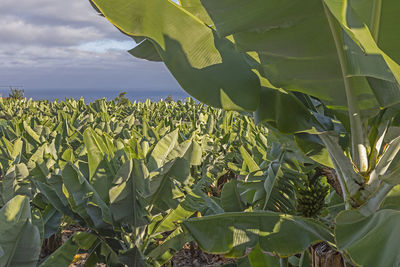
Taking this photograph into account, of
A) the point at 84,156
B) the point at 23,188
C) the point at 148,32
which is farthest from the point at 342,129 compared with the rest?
the point at 23,188

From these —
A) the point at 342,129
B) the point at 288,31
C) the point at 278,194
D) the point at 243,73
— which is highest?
the point at 288,31

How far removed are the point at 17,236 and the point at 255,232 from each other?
4.51 ft

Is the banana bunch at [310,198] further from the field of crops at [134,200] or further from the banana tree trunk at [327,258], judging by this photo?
the banana tree trunk at [327,258]

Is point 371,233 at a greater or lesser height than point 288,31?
lesser

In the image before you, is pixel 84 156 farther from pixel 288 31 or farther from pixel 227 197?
pixel 288 31

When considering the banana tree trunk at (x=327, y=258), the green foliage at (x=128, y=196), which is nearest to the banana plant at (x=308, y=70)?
the banana tree trunk at (x=327, y=258)

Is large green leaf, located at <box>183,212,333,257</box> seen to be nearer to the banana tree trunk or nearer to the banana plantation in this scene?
the banana plantation

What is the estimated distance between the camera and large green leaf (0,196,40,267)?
2.06 metres

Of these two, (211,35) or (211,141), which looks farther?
(211,141)

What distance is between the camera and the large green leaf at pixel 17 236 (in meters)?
2.06

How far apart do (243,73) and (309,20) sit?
461 mm

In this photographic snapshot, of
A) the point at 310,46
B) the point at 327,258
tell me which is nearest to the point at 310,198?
the point at 327,258

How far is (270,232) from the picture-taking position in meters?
1.70

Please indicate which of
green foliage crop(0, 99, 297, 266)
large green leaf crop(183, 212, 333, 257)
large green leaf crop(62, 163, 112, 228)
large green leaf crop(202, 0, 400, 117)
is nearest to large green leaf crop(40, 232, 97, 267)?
green foliage crop(0, 99, 297, 266)
